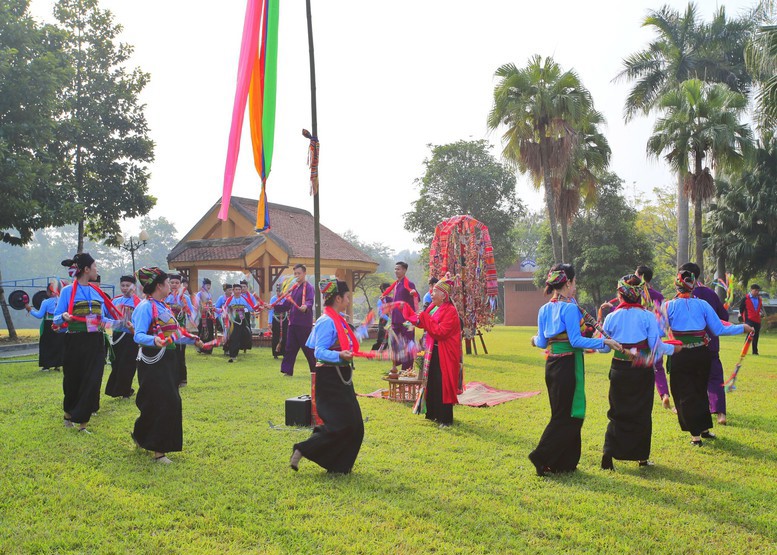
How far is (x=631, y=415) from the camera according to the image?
562 cm

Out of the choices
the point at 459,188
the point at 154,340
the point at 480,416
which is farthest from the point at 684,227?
the point at 154,340

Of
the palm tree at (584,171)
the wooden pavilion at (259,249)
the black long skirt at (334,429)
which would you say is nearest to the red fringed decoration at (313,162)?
the black long skirt at (334,429)

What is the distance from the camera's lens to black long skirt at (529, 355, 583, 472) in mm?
5469

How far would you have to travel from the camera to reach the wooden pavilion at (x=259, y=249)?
75.5ft

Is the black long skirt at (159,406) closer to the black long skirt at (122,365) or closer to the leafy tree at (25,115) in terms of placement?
the black long skirt at (122,365)

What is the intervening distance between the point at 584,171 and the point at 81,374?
2101 cm

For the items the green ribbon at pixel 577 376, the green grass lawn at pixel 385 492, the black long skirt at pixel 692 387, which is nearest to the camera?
the green grass lawn at pixel 385 492

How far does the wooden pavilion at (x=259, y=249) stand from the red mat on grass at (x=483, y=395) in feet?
41.1

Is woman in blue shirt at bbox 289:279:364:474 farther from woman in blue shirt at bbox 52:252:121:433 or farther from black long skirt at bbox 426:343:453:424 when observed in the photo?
woman in blue shirt at bbox 52:252:121:433

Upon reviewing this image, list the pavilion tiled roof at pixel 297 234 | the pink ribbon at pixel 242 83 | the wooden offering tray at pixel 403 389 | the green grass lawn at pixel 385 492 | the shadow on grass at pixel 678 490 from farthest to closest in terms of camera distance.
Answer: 1. the pavilion tiled roof at pixel 297 234
2. the wooden offering tray at pixel 403 389
3. the pink ribbon at pixel 242 83
4. the shadow on grass at pixel 678 490
5. the green grass lawn at pixel 385 492

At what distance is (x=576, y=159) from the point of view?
939 inches

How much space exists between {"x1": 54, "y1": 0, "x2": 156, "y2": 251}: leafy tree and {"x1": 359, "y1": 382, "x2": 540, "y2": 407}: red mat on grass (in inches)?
697

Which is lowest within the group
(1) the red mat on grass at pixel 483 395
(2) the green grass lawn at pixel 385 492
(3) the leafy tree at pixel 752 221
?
(2) the green grass lawn at pixel 385 492

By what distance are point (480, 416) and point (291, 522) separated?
4.19m
